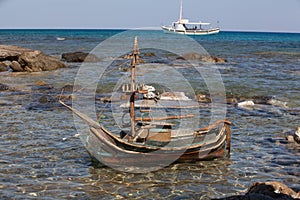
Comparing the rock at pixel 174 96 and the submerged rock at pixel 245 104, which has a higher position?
the rock at pixel 174 96

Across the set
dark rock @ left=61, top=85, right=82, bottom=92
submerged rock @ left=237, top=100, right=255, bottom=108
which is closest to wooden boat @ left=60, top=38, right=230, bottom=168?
submerged rock @ left=237, top=100, right=255, bottom=108

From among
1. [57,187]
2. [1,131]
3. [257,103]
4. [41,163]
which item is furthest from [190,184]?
[257,103]

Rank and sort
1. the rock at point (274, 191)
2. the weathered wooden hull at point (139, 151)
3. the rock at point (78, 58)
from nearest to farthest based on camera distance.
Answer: the rock at point (274, 191), the weathered wooden hull at point (139, 151), the rock at point (78, 58)

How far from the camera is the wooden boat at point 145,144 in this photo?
1490cm

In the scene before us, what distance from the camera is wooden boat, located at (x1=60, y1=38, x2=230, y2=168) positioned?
14898 millimetres

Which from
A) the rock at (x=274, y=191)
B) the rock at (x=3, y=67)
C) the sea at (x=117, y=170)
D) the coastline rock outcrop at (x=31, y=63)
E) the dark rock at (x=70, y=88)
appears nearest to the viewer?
the rock at (x=274, y=191)

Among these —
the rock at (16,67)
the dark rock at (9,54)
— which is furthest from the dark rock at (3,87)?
the dark rock at (9,54)

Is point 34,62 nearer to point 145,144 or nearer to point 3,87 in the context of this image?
point 3,87

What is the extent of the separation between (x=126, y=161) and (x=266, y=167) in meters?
5.41

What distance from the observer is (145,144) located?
15.3m

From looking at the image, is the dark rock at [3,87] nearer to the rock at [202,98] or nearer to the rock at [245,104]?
the rock at [202,98]

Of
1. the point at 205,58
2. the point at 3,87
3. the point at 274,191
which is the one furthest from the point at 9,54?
the point at 274,191

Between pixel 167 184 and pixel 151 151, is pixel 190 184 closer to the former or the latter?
pixel 167 184

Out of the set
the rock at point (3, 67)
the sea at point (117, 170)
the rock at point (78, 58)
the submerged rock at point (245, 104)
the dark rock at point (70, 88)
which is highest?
the rock at point (78, 58)
